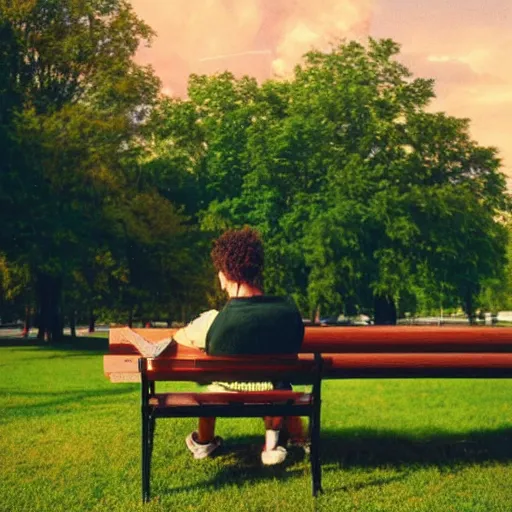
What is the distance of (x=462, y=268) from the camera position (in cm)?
3853

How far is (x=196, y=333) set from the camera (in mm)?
5566

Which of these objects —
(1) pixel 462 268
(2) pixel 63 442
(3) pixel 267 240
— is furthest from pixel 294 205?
(2) pixel 63 442

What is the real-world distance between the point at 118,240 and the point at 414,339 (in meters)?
27.0

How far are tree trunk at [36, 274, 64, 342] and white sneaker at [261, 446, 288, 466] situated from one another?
1084 inches

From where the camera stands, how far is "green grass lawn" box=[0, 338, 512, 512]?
522 cm

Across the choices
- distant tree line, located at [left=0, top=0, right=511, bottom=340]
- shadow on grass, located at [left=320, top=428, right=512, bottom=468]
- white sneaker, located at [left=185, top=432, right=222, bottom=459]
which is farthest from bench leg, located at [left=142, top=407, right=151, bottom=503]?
distant tree line, located at [left=0, top=0, right=511, bottom=340]

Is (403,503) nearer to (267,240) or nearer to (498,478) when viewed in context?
(498,478)

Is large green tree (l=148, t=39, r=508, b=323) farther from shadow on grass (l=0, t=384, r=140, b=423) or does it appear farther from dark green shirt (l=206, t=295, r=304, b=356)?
dark green shirt (l=206, t=295, r=304, b=356)

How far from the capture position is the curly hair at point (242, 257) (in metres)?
5.85

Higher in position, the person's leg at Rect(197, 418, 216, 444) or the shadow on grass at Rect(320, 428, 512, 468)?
the person's leg at Rect(197, 418, 216, 444)

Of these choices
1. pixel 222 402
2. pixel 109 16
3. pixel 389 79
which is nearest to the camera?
pixel 222 402

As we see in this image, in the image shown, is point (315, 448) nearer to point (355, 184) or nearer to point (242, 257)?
point (242, 257)

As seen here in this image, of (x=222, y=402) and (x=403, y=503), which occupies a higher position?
(x=222, y=402)

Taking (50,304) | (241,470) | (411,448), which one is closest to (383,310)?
(50,304)
